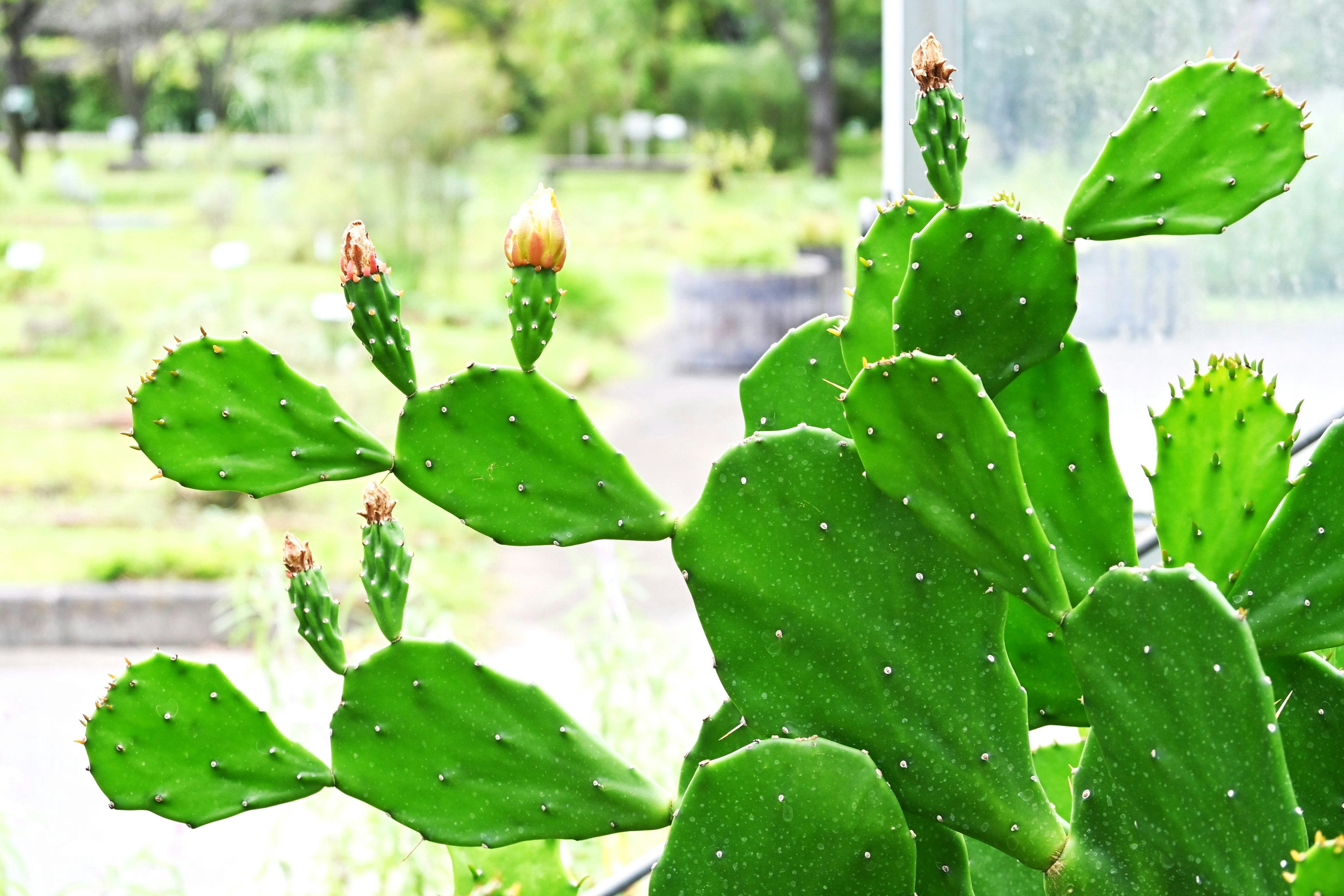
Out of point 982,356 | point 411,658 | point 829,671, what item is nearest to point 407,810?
point 411,658

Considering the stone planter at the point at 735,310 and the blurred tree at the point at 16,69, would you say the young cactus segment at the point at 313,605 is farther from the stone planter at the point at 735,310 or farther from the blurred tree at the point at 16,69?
the blurred tree at the point at 16,69

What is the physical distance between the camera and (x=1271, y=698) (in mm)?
389

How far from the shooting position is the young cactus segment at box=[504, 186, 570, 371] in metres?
0.46

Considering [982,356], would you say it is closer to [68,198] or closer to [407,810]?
[407,810]

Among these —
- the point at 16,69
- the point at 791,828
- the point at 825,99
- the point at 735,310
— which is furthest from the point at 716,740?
the point at 16,69

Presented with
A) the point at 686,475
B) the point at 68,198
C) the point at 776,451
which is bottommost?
the point at 686,475

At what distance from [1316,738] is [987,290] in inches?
7.8

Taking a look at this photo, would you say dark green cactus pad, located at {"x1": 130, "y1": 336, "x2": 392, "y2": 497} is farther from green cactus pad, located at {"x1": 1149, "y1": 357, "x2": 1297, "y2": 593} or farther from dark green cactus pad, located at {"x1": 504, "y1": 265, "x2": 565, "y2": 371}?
green cactus pad, located at {"x1": 1149, "y1": 357, "x2": 1297, "y2": 593}

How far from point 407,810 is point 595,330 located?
23.4 ft

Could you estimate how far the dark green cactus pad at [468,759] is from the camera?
50 cm

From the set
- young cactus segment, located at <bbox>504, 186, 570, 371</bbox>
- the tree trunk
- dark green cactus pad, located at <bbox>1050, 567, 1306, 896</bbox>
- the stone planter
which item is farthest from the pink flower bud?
the tree trunk

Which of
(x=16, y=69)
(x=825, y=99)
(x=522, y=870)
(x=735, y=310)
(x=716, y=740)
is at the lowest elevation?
(x=735, y=310)

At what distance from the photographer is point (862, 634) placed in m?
0.46

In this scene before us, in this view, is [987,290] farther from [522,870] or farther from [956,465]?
[522,870]
